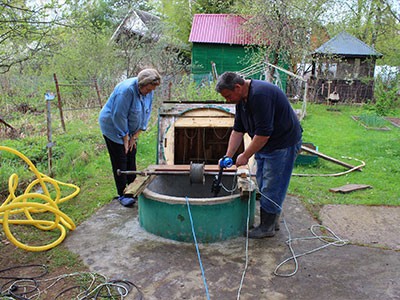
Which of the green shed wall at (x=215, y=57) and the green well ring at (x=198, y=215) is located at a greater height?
the green shed wall at (x=215, y=57)

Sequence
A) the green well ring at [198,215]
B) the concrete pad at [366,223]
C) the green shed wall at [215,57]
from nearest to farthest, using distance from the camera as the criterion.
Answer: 1. the green well ring at [198,215]
2. the concrete pad at [366,223]
3. the green shed wall at [215,57]

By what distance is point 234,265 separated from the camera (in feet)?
10.4

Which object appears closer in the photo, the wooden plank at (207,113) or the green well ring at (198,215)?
the green well ring at (198,215)

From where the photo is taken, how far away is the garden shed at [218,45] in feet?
57.6

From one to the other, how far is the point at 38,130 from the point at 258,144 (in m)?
6.65

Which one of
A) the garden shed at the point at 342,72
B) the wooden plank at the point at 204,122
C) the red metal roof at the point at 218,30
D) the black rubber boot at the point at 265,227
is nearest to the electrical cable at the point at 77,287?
the black rubber boot at the point at 265,227

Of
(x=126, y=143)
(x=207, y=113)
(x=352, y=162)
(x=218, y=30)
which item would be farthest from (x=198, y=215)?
(x=218, y=30)

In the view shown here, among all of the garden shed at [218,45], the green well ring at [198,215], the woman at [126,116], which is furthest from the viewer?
the garden shed at [218,45]

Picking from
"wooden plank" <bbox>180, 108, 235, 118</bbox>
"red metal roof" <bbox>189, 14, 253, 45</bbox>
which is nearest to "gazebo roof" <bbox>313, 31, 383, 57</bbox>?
"red metal roof" <bbox>189, 14, 253, 45</bbox>

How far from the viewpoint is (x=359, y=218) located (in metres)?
4.35

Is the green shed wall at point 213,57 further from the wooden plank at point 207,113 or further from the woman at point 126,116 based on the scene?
the woman at point 126,116

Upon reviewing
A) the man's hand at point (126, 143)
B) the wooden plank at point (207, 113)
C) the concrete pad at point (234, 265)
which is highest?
the wooden plank at point (207, 113)

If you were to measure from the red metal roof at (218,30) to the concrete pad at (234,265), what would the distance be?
14.7 metres

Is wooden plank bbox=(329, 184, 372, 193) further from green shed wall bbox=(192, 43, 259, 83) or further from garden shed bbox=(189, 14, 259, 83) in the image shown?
green shed wall bbox=(192, 43, 259, 83)
